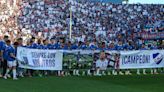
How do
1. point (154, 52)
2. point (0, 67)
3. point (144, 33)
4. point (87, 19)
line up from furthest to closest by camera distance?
1. point (87, 19)
2. point (144, 33)
3. point (154, 52)
4. point (0, 67)

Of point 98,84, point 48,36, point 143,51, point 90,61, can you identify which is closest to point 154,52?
point 143,51

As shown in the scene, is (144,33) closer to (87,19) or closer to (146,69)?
(87,19)

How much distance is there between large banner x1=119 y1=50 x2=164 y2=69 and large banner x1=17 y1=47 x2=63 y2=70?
3.70 m

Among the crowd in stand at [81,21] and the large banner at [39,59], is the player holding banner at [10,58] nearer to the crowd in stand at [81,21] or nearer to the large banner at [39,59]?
the large banner at [39,59]

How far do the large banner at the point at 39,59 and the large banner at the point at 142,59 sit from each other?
12.1 feet

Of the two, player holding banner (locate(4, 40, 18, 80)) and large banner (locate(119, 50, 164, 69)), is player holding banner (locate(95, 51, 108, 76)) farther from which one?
player holding banner (locate(4, 40, 18, 80))

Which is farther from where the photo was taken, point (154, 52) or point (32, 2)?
point (32, 2)

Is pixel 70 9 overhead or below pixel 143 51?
overhead

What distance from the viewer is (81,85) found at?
18656 millimetres

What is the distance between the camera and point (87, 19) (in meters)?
45.5

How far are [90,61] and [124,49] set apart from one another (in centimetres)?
236

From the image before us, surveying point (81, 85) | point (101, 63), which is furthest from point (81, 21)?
point (81, 85)

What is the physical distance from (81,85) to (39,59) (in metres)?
4.80

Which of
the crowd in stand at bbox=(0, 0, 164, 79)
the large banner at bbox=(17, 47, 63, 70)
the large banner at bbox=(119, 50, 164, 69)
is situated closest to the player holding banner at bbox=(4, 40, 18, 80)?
the large banner at bbox=(17, 47, 63, 70)
